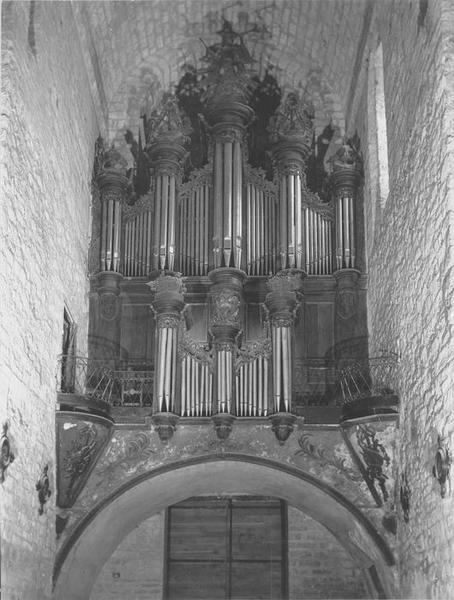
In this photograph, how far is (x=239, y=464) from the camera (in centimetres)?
1681

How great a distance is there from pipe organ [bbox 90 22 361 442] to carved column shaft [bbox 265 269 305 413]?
2cm

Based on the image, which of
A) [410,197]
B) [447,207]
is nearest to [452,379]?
[447,207]

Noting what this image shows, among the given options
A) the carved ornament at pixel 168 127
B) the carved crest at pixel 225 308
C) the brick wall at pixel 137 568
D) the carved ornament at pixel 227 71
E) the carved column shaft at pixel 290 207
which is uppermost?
the carved ornament at pixel 227 71

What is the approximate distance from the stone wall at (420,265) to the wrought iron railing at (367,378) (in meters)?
0.29

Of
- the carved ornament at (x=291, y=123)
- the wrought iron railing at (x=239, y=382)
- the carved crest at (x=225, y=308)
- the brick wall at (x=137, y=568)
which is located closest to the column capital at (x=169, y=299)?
the carved crest at (x=225, y=308)

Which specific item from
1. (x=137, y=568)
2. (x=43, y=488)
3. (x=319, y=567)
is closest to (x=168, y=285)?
(x=43, y=488)

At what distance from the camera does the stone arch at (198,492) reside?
16.0 metres

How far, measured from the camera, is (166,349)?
1666 centimetres

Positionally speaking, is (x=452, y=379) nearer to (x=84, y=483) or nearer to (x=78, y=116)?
(x=84, y=483)

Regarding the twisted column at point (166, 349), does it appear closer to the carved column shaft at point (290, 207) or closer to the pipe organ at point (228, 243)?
the pipe organ at point (228, 243)

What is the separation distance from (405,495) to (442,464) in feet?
9.16

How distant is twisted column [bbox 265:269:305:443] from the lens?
16312 millimetres

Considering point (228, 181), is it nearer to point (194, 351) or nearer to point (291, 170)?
point (291, 170)

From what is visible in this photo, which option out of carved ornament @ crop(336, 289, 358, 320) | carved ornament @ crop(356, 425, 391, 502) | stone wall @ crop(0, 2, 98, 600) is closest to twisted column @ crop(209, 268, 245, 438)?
carved ornament @ crop(336, 289, 358, 320)
